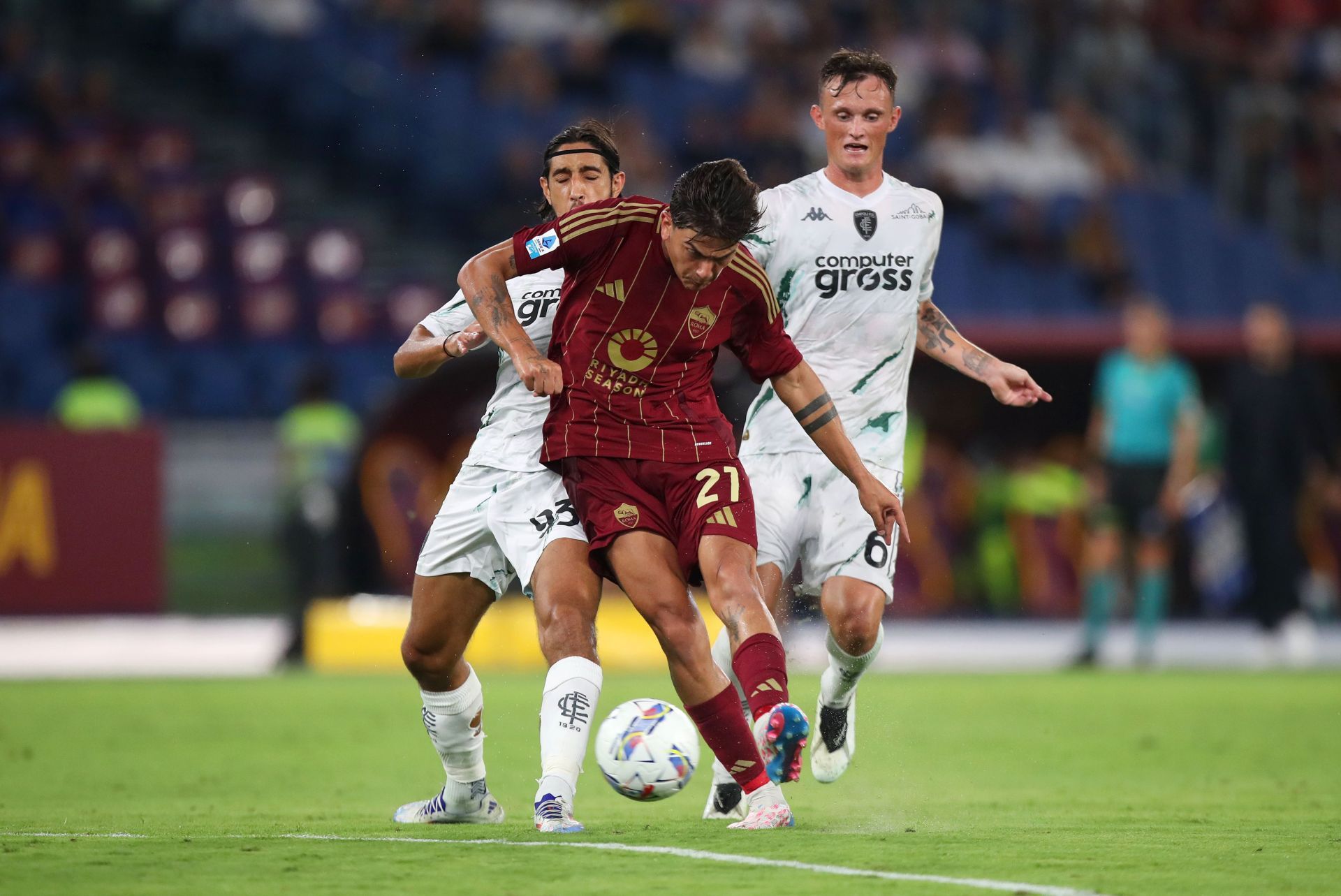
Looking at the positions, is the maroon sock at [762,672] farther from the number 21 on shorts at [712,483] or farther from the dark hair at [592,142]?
the dark hair at [592,142]

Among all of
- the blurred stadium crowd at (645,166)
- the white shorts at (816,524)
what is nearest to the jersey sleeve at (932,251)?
the white shorts at (816,524)

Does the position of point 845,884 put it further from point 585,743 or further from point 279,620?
point 279,620

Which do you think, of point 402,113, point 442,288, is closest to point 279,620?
point 442,288

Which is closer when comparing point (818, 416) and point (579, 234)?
point (579, 234)

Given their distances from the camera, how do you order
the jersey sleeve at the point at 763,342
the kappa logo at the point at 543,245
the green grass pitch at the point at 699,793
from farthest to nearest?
the jersey sleeve at the point at 763,342, the kappa logo at the point at 543,245, the green grass pitch at the point at 699,793

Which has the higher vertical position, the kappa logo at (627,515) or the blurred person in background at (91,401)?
the blurred person in background at (91,401)

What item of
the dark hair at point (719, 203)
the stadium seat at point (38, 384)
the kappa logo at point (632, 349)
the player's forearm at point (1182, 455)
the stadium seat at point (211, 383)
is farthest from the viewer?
the stadium seat at point (211, 383)

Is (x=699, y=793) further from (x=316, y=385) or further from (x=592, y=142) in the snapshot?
(x=316, y=385)

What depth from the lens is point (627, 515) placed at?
18.8ft

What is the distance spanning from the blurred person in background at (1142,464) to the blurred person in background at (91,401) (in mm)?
7873

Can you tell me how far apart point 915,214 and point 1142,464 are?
6887 millimetres

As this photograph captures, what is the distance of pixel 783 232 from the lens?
669 cm

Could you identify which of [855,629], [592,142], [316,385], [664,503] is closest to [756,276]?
[664,503]

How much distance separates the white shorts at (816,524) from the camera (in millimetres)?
6664
